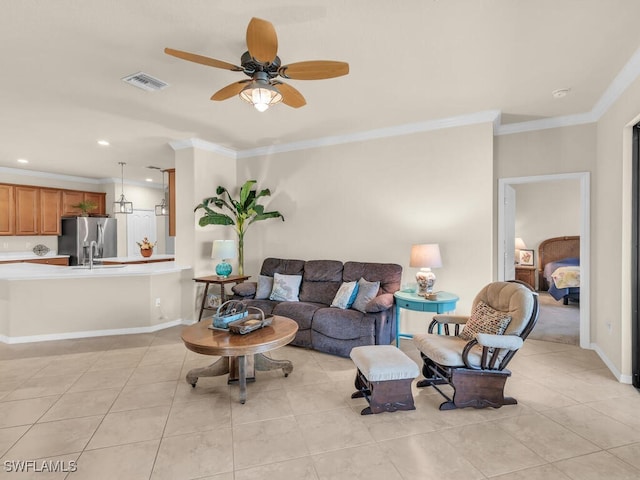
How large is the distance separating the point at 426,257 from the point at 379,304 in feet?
2.41

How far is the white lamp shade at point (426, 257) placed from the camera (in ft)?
12.2

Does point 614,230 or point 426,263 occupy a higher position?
point 614,230

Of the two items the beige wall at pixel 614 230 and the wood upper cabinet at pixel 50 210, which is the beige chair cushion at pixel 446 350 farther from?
the wood upper cabinet at pixel 50 210

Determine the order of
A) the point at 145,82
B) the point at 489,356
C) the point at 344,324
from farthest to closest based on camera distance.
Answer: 1. the point at 344,324
2. the point at 145,82
3. the point at 489,356

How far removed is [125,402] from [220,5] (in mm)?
2915

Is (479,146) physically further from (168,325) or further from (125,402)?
(168,325)

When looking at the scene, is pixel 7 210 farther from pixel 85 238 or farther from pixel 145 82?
pixel 145 82

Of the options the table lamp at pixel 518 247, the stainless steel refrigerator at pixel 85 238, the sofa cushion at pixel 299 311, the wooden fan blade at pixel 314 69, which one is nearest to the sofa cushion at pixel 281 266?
the sofa cushion at pixel 299 311

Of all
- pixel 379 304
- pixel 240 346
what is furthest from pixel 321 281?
pixel 240 346

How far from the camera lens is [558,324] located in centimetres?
502

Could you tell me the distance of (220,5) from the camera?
6.68 feet

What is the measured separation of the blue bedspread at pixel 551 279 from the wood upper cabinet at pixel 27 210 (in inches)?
397

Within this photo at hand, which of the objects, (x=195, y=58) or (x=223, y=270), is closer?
(x=195, y=58)

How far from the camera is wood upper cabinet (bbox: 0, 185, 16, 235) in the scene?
6.41 m
